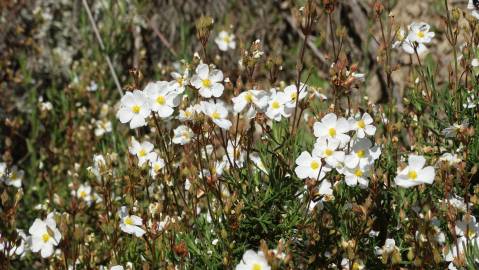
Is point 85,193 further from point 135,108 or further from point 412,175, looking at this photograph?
point 412,175

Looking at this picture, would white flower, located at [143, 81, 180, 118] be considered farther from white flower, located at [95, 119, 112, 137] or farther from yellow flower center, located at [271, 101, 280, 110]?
white flower, located at [95, 119, 112, 137]

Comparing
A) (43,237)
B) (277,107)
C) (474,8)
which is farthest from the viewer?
(474,8)

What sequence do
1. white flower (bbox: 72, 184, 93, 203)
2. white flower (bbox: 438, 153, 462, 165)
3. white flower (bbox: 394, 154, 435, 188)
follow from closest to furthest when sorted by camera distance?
white flower (bbox: 394, 154, 435, 188), white flower (bbox: 438, 153, 462, 165), white flower (bbox: 72, 184, 93, 203)

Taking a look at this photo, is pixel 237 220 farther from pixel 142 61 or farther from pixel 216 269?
pixel 142 61

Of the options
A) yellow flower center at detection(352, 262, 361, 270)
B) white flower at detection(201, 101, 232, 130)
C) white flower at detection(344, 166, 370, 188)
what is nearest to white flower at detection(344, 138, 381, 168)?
white flower at detection(344, 166, 370, 188)

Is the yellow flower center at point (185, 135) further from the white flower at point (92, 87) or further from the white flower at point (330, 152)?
the white flower at point (92, 87)

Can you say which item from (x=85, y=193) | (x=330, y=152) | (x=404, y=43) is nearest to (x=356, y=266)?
(x=330, y=152)

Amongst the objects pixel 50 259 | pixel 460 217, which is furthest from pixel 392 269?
pixel 50 259
